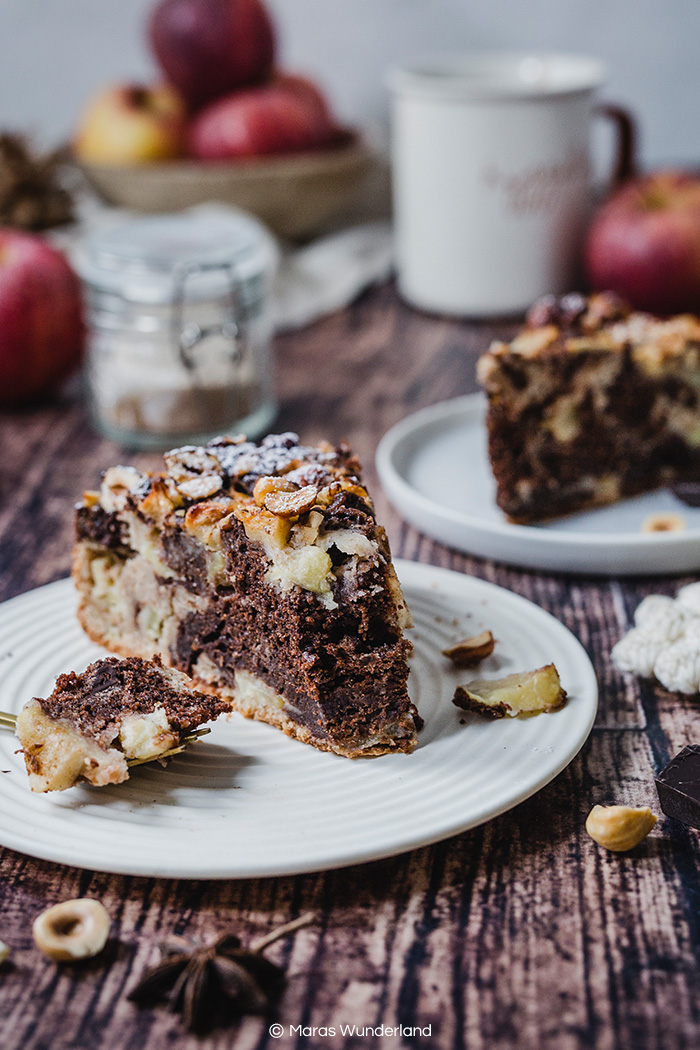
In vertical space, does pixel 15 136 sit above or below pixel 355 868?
above

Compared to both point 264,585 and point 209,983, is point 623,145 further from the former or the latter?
point 209,983

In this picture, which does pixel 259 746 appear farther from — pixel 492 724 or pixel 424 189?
pixel 424 189

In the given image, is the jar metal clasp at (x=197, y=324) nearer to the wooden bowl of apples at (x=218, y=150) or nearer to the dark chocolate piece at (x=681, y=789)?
the wooden bowl of apples at (x=218, y=150)

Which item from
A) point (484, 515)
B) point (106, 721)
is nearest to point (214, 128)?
point (484, 515)

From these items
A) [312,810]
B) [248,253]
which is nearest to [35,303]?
[248,253]

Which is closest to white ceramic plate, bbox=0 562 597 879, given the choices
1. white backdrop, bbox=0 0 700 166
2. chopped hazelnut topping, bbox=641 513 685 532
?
chopped hazelnut topping, bbox=641 513 685 532

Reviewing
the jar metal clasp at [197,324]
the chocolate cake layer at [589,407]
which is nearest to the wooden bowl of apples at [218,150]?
the jar metal clasp at [197,324]
